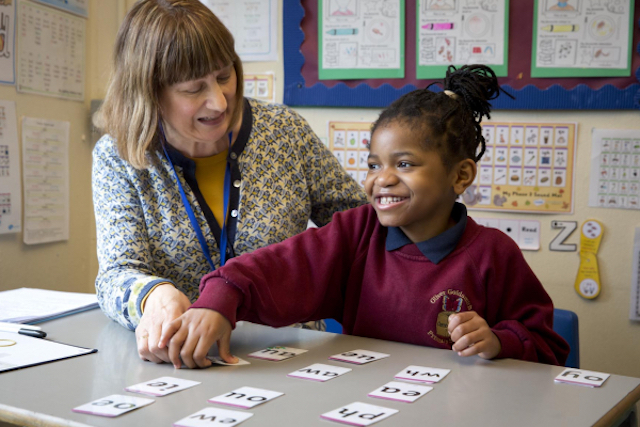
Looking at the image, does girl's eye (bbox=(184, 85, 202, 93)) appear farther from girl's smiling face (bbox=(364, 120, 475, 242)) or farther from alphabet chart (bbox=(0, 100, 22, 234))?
alphabet chart (bbox=(0, 100, 22, 234))

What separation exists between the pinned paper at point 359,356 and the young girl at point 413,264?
0.14 m

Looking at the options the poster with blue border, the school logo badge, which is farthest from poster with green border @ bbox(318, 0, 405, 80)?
the school logo badge

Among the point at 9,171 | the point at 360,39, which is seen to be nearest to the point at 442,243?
the point at 360,39

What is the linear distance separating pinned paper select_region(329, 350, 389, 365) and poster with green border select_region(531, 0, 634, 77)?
55.8 inches

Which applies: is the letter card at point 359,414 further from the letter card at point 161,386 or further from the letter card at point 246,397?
the letter card at point 161,386

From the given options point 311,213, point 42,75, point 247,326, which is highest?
point 42,75

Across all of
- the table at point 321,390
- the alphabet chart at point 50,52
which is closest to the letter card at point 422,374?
the table at point 321,390

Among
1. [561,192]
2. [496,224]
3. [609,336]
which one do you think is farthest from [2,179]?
[609,336]

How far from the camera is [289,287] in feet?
3.95

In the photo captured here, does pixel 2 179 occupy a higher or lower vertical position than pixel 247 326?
higher

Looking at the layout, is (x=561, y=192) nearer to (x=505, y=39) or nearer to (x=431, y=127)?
(x=505, y=39)

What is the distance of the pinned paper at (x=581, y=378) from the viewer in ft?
3.04

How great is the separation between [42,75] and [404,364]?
6.33ft

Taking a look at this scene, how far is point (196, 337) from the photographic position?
39.3 inches
